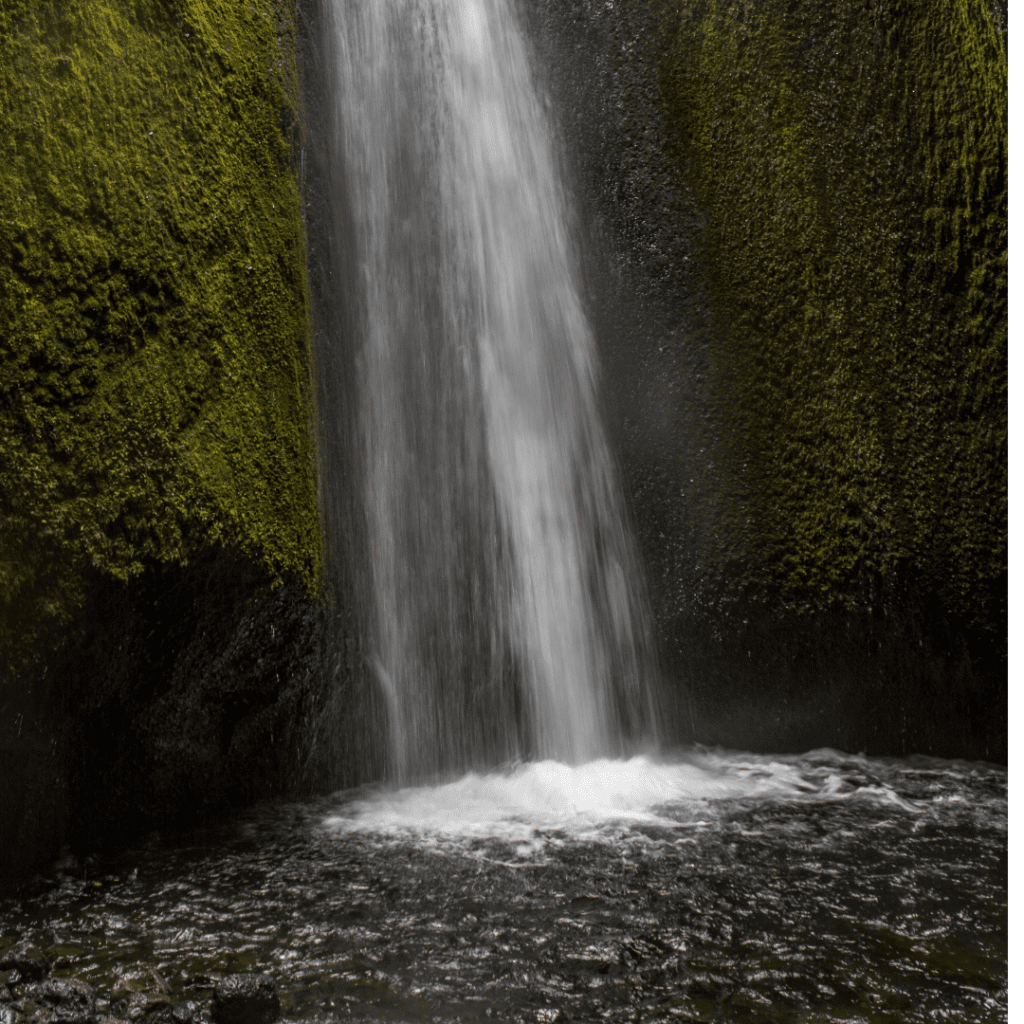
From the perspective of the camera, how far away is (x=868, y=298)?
430 centimetres

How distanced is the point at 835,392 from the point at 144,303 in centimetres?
325

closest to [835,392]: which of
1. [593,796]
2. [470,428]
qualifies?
[470,428]

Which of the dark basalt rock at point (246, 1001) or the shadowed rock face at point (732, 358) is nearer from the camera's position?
the dark basalt rock at point (246, 1001)

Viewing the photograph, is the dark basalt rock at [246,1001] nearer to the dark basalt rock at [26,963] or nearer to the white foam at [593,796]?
the dark basalt rock at [26,963]

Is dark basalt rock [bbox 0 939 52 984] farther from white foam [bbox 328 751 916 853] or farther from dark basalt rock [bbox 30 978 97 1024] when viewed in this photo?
white foam [bbox 328 751 916 853]

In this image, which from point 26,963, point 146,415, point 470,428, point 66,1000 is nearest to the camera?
point 66,1000

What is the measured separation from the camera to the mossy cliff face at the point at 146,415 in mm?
2525

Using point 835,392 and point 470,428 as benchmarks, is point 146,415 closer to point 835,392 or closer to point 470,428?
point 470,428

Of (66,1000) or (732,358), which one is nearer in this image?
(66,1000)

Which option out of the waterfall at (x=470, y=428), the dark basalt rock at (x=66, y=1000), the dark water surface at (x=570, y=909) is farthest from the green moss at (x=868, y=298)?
the dark basalt rock at (x=66, y=1000)

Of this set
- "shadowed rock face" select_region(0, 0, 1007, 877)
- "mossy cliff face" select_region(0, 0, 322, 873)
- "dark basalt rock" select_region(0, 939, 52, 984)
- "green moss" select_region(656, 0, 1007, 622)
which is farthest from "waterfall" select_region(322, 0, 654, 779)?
"dark basalt rock" select_region(0, 939, 52, 984)

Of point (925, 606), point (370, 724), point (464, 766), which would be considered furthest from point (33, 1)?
point (925, 606)

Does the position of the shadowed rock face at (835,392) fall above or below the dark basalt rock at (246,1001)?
above

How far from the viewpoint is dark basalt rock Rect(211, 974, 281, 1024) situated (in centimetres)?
189
